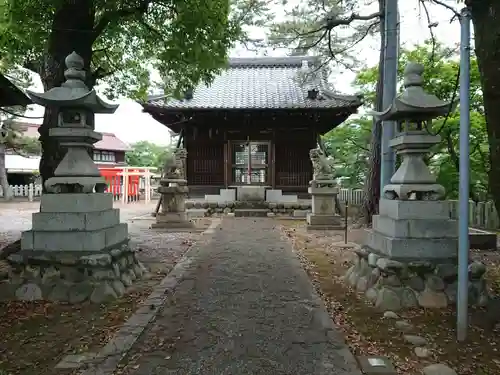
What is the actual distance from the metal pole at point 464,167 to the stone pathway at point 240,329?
4.17ft

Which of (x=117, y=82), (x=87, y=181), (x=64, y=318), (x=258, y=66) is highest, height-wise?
(x=258, y=66)

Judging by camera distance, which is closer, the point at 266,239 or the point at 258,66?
the point at 266,239

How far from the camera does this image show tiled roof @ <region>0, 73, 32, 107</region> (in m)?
5.56

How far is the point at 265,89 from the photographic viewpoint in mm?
19062

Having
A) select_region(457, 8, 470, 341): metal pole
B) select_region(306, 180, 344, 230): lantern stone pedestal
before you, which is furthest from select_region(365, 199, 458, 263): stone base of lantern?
select_region(306, 180, 344, 230): lantern stone pedestal

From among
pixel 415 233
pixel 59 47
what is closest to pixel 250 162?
pixel 59 47

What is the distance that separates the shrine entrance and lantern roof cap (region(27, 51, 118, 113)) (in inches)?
471

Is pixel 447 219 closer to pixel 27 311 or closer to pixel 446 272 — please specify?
pixel 446 272

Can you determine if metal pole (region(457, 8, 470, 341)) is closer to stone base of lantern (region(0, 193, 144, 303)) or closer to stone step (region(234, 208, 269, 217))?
stone base of lantern (region(0, 193, 144, 303))

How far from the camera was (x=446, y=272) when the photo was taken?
4.77 meters

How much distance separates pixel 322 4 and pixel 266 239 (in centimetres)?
728

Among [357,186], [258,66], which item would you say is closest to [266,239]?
[357,186]

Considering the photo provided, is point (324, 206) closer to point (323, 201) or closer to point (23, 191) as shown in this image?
point (323, 201)

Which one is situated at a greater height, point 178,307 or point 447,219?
point 447,219
